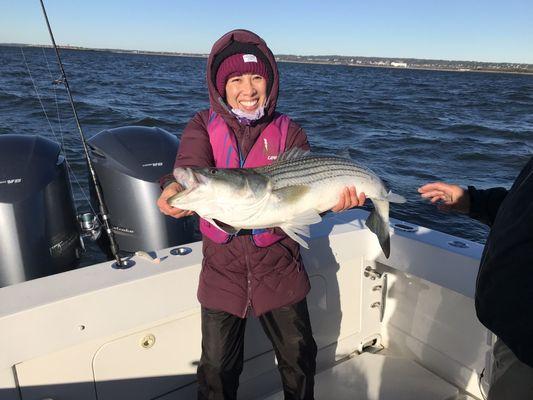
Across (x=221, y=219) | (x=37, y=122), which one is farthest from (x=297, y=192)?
(x=37, y=122)

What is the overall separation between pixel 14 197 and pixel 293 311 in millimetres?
2284

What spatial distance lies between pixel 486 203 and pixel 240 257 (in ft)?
5.00

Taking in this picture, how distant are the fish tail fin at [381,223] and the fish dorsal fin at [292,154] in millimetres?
774

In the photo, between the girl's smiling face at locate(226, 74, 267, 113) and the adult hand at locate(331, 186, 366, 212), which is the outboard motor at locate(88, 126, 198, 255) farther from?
the adult hand at locate(331, 186, 366, 212)

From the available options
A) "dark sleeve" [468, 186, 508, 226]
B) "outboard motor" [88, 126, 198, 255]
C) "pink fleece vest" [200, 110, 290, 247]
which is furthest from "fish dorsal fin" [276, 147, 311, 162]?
"outboard motor" [88, 126, 198, 255]

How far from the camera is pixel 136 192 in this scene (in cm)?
402

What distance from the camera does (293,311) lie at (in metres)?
2.87

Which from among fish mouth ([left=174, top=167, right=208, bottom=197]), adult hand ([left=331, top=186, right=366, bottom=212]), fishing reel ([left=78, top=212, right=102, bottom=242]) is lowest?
fishing reel ([left=78, top=212, right=102, bottom=242])

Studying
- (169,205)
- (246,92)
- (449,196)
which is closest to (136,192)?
(246,92)

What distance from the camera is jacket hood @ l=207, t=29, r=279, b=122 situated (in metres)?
2.80

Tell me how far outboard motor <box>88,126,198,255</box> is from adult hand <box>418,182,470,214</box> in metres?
2.30

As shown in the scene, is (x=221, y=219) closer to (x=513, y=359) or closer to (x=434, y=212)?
(x=513, y=359)

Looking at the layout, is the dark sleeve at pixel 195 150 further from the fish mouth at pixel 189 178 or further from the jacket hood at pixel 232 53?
the fish mouth at pixel 189 178

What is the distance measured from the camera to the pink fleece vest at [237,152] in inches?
107
